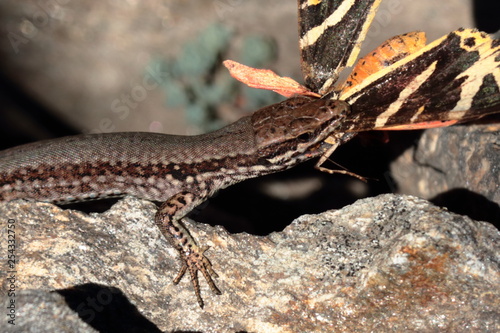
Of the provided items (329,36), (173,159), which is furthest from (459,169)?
(173,159)

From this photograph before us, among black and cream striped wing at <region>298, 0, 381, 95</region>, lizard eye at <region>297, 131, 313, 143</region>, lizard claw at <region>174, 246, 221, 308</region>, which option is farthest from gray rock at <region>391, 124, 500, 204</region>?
lizard claw at <region>174, 246, 221, 308</region>

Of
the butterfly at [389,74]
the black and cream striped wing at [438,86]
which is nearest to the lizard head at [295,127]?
the butterfly at [389,74]

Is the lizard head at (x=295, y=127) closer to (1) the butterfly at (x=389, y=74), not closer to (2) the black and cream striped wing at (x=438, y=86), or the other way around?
(1) the butterfly at (x=389, y=74)

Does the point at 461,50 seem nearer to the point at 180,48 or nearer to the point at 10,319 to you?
the point at 10,319

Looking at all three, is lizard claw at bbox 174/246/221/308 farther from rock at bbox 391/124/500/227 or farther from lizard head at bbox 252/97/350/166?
rock at bbox 391/124/500/227

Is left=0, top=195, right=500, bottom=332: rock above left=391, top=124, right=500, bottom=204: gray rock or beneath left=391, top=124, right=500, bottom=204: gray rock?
beneath

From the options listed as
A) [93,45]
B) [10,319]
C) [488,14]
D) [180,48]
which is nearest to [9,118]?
[93,45]

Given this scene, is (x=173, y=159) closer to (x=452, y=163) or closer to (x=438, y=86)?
(x=438, y=86)
